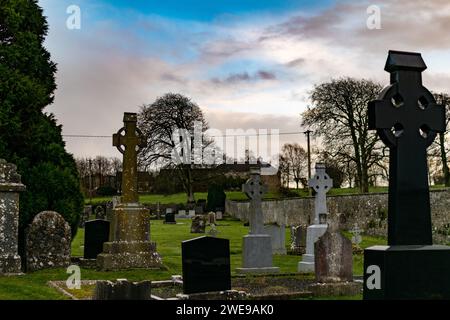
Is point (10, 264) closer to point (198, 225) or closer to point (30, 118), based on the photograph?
point (30, 118)

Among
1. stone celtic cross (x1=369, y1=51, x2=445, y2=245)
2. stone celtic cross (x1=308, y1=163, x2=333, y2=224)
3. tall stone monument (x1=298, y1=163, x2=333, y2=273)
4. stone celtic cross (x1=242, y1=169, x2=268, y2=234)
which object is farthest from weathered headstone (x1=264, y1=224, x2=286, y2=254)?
stone celtic cross (x1=369, y1=51, x2=445, y2=245)

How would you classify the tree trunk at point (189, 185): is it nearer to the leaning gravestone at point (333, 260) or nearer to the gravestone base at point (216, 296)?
the leaning gravestone at point (333, 260)

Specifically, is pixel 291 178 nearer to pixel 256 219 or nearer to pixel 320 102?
pixel 320 102

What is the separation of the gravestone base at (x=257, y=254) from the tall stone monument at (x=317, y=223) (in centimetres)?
86

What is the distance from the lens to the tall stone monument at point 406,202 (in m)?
7.34

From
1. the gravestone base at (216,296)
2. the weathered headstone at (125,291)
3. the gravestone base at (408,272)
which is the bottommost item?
the gravestone base at (216,296)

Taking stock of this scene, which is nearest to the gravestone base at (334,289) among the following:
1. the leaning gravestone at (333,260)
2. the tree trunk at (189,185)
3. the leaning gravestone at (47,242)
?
the leaning gravestone at (333,260)

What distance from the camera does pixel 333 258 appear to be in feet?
39.3

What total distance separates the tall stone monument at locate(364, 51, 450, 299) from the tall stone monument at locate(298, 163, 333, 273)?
7488 millimetres

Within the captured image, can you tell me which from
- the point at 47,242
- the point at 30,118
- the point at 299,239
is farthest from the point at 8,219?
the point at 299,239

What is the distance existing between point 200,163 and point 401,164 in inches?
1904

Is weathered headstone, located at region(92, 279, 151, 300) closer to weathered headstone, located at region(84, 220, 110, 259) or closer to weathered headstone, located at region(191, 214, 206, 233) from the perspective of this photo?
weathered headstone, located at region(84, 220, 110, 259)

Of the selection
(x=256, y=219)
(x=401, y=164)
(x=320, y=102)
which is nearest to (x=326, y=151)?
(x=320, y=102)

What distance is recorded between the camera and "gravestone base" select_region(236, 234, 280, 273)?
15.2 metres
